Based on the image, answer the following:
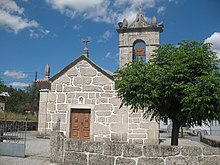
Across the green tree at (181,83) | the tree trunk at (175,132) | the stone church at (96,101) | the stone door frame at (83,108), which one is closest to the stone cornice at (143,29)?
the stone church at (96,101)

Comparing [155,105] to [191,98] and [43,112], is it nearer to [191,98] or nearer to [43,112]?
[191,98]

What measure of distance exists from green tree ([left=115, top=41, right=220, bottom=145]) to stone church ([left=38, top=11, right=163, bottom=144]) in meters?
4.91

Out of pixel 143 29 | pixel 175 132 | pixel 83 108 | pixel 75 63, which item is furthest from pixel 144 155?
pixel 143 29

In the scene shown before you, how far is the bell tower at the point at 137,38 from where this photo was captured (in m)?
13.2

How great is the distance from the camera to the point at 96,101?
12.7m

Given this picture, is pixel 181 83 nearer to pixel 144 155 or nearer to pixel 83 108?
pixel 144 155

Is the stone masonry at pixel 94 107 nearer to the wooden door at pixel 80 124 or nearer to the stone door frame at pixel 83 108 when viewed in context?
the stone door frame at pixel 83 108

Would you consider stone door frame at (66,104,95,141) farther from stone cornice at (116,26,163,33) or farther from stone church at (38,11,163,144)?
stone cornice at (116,26,163,33)

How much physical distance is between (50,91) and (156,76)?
8060 mm

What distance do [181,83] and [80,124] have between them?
7.37m

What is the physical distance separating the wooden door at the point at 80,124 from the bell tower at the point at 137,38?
337 centimetres

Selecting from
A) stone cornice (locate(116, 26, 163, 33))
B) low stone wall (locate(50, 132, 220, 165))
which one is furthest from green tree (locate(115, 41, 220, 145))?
stone cornice (locate(116, 26, 163, 33))

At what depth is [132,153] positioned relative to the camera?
5.72 metres

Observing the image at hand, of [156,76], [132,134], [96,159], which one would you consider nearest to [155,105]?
[156,76]
